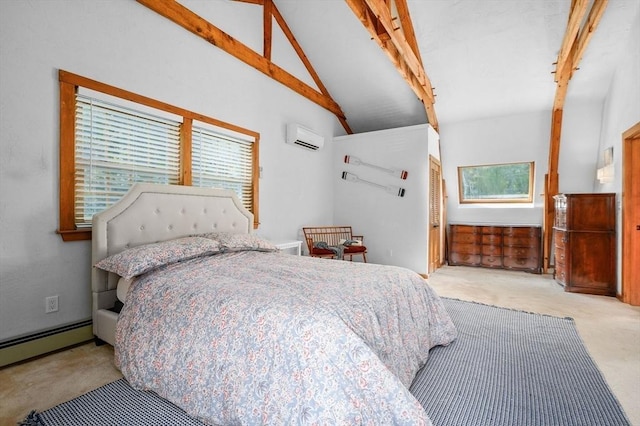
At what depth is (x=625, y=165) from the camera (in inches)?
140

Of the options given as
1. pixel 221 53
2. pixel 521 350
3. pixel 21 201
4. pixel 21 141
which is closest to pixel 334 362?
pixel 521 350

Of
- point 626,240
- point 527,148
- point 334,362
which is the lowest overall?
point 334,362

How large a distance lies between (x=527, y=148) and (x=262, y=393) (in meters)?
5.65

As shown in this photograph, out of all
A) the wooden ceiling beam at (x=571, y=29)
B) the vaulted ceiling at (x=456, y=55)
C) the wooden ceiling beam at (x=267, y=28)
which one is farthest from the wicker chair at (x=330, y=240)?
the wooden ceiling beam at (x=571, y=29)

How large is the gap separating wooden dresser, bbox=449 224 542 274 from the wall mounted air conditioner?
300cm

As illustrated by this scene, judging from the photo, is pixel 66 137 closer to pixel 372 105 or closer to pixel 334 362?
pixel 334 362

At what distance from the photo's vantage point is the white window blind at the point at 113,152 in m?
2.45

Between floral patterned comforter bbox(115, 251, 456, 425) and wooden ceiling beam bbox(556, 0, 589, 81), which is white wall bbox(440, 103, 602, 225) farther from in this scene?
floral patterned comforter bbox(115, 251, 456, 425)

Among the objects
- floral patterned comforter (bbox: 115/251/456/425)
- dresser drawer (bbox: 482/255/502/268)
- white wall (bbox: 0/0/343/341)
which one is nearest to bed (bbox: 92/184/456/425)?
floral patterned comforter (bbox: 115/251/456/425)

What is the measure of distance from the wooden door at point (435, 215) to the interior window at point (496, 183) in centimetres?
62

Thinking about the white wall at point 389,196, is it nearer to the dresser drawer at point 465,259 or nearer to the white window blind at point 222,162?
the dresser drawer at point 465,259

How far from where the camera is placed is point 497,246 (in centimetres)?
544

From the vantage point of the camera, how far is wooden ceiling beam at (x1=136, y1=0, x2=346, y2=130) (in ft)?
9.62

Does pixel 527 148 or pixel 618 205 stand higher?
pixel 527 148
